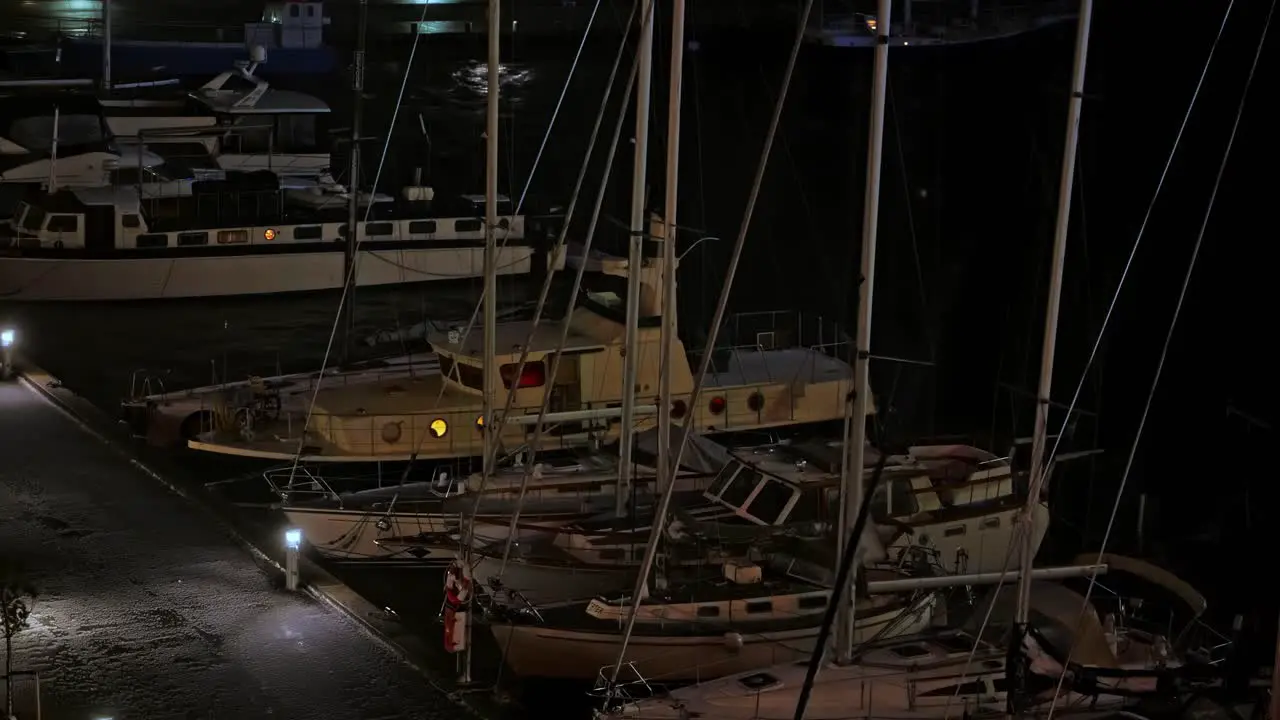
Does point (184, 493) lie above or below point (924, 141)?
below

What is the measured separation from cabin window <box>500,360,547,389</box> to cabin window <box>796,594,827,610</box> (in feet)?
23.9

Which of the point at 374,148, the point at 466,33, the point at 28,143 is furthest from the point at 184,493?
the point at 466,33

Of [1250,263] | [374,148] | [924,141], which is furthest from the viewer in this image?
[374,148]

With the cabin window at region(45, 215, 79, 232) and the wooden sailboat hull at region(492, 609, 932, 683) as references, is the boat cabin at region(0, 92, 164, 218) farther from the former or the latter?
the wooden sailboat hull at region(492, 609, 932, 683)

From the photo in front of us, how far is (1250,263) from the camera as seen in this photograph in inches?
1396

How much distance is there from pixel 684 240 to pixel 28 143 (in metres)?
16.1

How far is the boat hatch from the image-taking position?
22.2 m

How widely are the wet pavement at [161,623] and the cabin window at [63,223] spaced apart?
15197 mm

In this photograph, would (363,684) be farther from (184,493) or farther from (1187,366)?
(1187,366)

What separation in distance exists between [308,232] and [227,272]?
1.96 m

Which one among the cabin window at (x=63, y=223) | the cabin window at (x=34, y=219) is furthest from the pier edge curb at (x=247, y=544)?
the cabin window at (x=34, y=219)

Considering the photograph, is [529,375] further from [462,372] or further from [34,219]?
[34,219]

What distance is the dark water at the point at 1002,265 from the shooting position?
99.6 feet

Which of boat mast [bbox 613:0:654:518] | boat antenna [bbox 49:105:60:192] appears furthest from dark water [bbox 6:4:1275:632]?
boat antenna [bbox 49:105:60:192]
